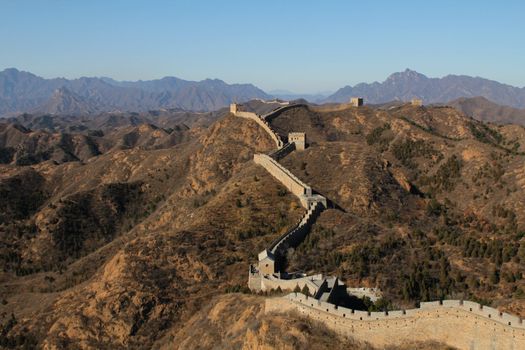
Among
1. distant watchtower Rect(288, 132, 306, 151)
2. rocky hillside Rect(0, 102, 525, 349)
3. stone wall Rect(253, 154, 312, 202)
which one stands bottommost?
rocky hillside Rect(0, 102, 525, 349)

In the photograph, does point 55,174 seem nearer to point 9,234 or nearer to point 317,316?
point 9,234

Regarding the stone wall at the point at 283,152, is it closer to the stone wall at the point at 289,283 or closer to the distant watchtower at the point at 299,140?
the distant watchtower at the point at 299,140

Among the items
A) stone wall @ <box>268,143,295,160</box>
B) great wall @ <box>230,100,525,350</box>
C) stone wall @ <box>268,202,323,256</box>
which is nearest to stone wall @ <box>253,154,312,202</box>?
stone wall @ <box>268,143,295,160</box>

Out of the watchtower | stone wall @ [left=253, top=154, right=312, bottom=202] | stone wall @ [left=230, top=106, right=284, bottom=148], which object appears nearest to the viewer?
the watchtower

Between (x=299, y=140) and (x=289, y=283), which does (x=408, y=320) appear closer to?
(x=289, y=283)

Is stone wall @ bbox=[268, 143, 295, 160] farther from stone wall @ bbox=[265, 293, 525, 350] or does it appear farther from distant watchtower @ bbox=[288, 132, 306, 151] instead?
stone wall @ bbox=[265, 293, 525, 350]

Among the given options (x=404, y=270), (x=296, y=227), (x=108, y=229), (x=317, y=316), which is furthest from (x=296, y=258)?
(x=108, y=229)
